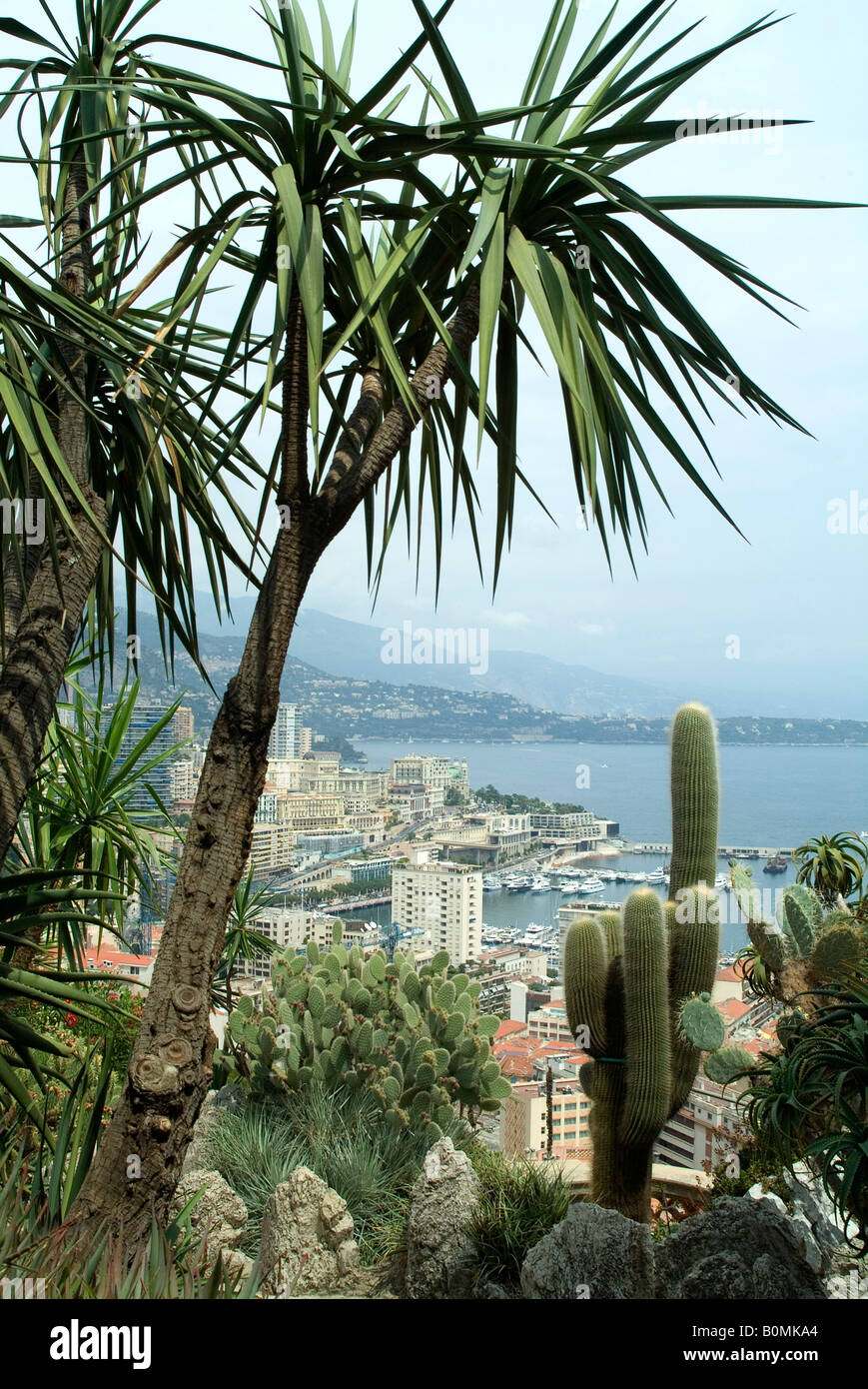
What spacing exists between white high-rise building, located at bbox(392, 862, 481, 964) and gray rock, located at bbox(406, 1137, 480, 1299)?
3.45 m

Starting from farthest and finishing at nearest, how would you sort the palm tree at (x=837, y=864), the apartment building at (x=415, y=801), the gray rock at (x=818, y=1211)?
the apartment building at (x=415, y=801) → the palm tree at (x=837, y=864) → the gray rock at (x=818, y=1211)

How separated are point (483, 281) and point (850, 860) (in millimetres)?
5623

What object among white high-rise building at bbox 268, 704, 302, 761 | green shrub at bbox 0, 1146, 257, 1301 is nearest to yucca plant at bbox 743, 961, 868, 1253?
green shrub at bbox 0, 1146, 257, 1301

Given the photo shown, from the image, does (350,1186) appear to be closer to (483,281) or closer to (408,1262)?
(408,1262)

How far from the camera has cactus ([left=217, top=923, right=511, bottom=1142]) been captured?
4336mm

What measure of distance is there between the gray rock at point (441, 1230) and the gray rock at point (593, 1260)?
0.40 m

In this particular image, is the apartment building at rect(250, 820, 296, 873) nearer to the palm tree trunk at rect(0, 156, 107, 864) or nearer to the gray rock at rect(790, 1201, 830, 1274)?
the palm tree trunk at rect(0, 156, 107, 864)

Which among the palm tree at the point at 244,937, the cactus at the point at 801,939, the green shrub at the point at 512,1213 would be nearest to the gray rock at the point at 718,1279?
the green shrub at the point at 512,1213

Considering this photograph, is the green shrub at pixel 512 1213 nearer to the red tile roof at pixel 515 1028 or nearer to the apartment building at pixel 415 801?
the red tile roof at pixel 515 1028

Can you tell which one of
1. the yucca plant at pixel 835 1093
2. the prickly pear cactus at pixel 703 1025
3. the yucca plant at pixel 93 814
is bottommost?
the prickly pear cactus at pixel 703 1025

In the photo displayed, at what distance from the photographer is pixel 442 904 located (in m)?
7.88

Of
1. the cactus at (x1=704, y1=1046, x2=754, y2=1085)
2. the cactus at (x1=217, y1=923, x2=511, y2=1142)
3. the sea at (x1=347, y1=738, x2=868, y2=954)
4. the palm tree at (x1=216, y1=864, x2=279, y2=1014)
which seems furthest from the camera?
the sea at (x1=347, y1=738, x2=868, y2=954)

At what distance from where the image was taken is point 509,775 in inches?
992

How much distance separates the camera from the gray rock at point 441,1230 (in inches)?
129
